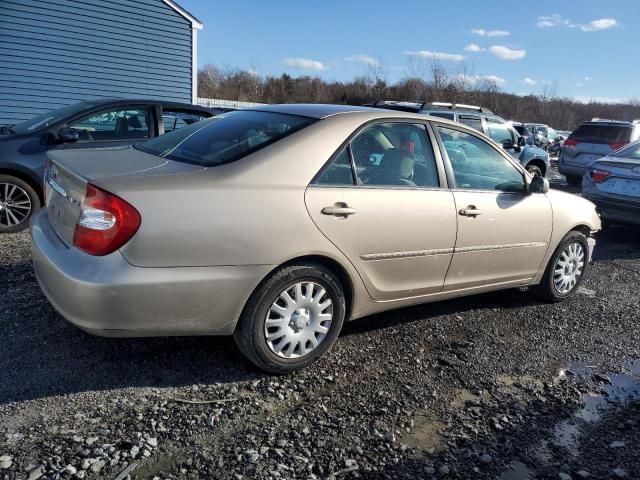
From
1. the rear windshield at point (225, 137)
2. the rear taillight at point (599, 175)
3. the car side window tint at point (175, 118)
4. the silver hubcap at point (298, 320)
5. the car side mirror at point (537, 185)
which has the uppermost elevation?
the car side window tint at point (175, 118)

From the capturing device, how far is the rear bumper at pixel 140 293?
2.63 m

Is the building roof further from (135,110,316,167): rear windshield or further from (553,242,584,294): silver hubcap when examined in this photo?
(553,242,584,294): silver hubcap

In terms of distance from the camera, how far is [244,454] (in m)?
2.48

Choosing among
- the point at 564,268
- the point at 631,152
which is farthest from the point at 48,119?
the point at 631,152

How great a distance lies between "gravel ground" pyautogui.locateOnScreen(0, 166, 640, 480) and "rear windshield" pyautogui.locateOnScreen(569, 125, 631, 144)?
31.9 ft

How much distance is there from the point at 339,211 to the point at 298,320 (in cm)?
70

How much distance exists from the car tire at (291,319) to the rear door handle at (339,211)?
1.09ft

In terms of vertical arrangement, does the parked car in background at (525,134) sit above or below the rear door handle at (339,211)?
above

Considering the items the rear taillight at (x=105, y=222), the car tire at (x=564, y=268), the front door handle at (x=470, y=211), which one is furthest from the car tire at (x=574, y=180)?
the rear taillight at (x=105, y=222)

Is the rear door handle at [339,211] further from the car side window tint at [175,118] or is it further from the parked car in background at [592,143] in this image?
the parked car in background at [592,143]

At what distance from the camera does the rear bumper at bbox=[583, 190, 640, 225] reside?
7191 mm

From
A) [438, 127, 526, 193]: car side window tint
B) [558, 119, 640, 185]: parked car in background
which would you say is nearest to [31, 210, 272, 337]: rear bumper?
[438, 127, 526, 193]: car side window tint

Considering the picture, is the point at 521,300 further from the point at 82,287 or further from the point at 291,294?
the point at 82,287

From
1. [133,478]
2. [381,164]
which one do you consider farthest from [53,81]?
[133,478]
